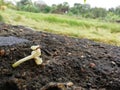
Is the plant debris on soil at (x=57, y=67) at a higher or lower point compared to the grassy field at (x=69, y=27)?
higher

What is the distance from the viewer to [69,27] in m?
8.96

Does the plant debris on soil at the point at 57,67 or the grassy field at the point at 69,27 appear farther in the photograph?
the grassy field at the point at 69,27

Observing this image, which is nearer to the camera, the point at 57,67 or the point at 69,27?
the point at 57,67

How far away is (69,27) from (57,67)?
6083 millimetres

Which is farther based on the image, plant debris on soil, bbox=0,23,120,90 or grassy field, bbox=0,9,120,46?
grassy field, bbox=0,9,120,46

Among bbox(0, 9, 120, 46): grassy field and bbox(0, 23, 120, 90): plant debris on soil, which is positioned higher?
bbox(0, 23, 120, 90): plant debris on soil

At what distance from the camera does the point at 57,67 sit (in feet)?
9.60

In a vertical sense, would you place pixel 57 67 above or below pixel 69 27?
above

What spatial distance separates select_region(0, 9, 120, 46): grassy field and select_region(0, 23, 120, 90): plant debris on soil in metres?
4.06

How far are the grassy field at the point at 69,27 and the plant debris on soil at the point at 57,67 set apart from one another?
13.3ft

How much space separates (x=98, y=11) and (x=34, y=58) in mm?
13076

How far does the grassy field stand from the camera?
7.76m

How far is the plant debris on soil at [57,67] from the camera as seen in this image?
8.69ft

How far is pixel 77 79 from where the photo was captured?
281cm
